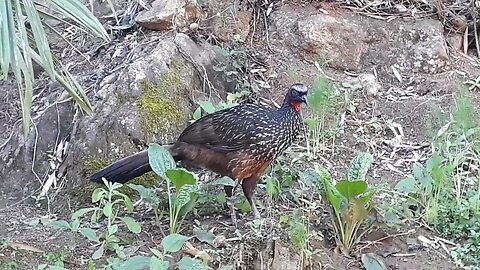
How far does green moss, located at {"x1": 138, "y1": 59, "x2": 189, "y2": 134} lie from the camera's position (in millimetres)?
4527

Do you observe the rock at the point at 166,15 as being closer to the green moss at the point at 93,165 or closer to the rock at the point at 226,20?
the rock at the point at 226,20

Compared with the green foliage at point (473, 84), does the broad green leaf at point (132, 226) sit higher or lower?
higher

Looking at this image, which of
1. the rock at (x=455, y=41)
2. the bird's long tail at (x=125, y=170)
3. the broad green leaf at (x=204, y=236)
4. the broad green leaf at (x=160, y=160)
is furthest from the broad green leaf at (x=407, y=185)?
the rock at (x=455, y=41)

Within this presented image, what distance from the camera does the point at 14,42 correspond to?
241cm

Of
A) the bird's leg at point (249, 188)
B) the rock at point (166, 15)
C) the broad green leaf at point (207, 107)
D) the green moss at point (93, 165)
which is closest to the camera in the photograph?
the bird's leg at point (249, 188)

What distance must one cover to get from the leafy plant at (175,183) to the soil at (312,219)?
0.15 metres

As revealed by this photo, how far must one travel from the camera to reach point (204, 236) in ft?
12.0

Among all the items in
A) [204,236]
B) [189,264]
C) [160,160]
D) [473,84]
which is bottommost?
[473,84]

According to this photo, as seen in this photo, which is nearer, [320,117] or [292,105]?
[292,105]

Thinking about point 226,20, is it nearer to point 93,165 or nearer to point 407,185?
point 93,165

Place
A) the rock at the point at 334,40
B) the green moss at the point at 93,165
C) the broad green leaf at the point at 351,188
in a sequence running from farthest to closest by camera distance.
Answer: the rock at the point at 334,40 → the green moss at the point at 93,165 → the broad green leaf at the point at 351,188

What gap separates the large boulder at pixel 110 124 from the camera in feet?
14.3

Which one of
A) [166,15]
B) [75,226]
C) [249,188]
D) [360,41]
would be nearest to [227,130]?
[249,188]

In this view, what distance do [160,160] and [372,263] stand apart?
3.61 feet
